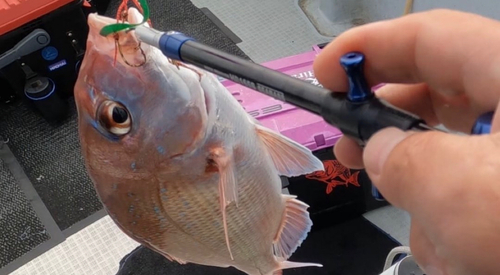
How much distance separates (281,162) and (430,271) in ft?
1.40

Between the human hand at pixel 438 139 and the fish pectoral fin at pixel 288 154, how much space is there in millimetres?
186

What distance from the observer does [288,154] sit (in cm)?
96

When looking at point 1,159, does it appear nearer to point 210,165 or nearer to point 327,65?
point 210,165

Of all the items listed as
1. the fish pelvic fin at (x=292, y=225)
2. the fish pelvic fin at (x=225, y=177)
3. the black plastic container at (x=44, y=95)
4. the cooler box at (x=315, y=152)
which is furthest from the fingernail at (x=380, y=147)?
the black plastic container at (x=44, y=95)

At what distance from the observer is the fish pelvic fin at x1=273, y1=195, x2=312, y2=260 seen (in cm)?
105

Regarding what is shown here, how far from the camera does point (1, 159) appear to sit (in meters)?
2.06

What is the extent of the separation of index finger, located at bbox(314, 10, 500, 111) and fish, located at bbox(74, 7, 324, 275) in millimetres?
214

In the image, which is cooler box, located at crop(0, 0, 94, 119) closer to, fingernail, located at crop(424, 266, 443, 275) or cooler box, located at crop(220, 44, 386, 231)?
cooler box, located at crop(220, 44, 386, 231)

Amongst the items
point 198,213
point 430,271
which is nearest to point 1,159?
point 198,213

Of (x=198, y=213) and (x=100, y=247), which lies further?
(x=100, y=247)

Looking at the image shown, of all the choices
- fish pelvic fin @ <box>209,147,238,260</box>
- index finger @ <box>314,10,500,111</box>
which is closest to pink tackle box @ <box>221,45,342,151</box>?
fish pelvic fin @ <box>209,147,238,260</box>

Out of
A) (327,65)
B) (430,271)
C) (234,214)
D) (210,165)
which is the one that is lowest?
(234,214)

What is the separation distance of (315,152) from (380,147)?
848mm

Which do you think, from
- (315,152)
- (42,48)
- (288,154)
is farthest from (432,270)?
(42,48)
